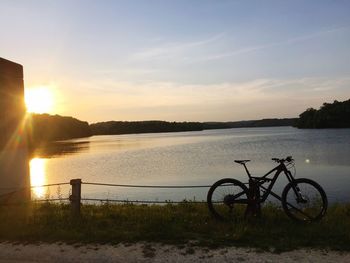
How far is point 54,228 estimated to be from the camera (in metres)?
9.29

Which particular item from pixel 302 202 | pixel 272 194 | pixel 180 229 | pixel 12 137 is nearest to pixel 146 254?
pixel 180 229

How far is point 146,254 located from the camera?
24.2ft

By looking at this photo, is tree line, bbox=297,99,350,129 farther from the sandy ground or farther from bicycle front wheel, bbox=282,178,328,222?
the sandy ground

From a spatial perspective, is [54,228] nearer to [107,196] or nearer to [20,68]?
[20,68]

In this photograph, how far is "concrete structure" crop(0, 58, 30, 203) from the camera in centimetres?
1277

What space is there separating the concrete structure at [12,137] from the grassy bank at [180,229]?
2.05m

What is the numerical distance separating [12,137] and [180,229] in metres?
7.07

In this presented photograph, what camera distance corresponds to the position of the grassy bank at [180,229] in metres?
7.88

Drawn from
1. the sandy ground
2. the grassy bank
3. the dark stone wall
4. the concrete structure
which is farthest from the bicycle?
the dark stone wall

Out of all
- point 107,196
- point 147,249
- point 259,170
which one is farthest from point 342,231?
point 259,170

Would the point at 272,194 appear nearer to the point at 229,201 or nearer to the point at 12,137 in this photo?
the point at 229,201

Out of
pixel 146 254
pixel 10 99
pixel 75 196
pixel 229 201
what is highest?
pixel 10 99

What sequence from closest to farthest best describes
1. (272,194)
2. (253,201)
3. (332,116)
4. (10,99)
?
1. (253,201)
2. (272,194)
3. (10,99)
4. (332,116)

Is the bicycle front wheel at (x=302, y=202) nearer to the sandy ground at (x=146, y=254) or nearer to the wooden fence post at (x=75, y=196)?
the sandy ground at (x=146, y=254)
